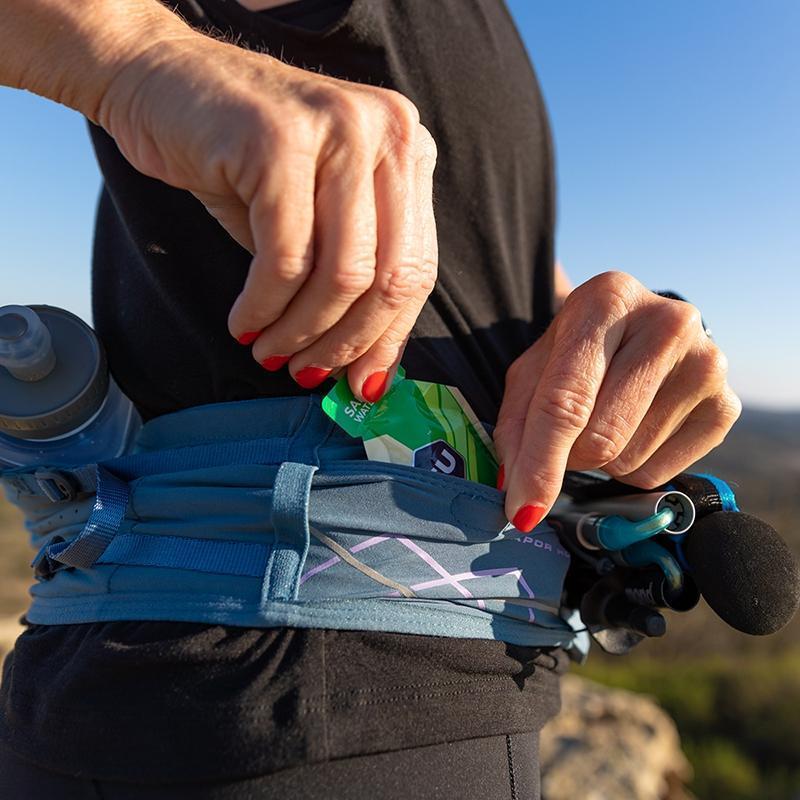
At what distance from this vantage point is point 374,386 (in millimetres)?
1039

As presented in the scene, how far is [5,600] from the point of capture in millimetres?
9828

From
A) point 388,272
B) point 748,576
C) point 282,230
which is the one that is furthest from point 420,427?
point 748,576

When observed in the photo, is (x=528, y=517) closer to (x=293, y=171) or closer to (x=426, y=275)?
(x=426, y=275)

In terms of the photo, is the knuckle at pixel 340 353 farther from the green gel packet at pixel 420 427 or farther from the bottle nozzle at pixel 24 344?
the bottle nozzle at pixel 24 344

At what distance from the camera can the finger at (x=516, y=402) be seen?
44.2 inches

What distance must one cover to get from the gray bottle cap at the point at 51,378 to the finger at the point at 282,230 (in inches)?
20.7

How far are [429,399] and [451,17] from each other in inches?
28.5

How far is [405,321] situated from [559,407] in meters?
0.26

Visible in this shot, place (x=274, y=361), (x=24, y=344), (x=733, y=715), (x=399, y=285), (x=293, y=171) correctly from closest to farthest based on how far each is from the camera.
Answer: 1. (x=293, y=171)
2. (x=399, y=285)
3. (x=274, y=361)
4. (x=24, y=344)
5. (x=733, y=715)

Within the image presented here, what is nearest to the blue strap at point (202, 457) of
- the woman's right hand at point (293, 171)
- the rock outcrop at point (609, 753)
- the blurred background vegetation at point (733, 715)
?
the woman's right hand at point (293, 171)

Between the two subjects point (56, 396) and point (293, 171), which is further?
point (56, 396)

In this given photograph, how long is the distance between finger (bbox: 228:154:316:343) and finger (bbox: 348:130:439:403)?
149 mm

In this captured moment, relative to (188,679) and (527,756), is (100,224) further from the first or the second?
(527,756)

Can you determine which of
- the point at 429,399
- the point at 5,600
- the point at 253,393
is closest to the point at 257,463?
the point at 253,393
